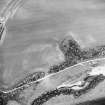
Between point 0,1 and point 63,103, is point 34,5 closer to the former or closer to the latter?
point 0,1

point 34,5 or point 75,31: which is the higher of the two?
point 34,5

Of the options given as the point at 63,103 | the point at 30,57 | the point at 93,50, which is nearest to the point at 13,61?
the point at 30,57

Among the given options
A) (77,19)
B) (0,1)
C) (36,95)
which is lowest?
(36,95)

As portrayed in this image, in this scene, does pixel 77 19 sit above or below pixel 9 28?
below

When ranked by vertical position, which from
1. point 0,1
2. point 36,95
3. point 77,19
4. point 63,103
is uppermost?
point 0,1

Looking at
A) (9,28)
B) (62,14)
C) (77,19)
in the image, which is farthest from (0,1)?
(77,19)

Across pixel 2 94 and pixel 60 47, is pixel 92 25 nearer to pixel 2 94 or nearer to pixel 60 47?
pixel 60 47
